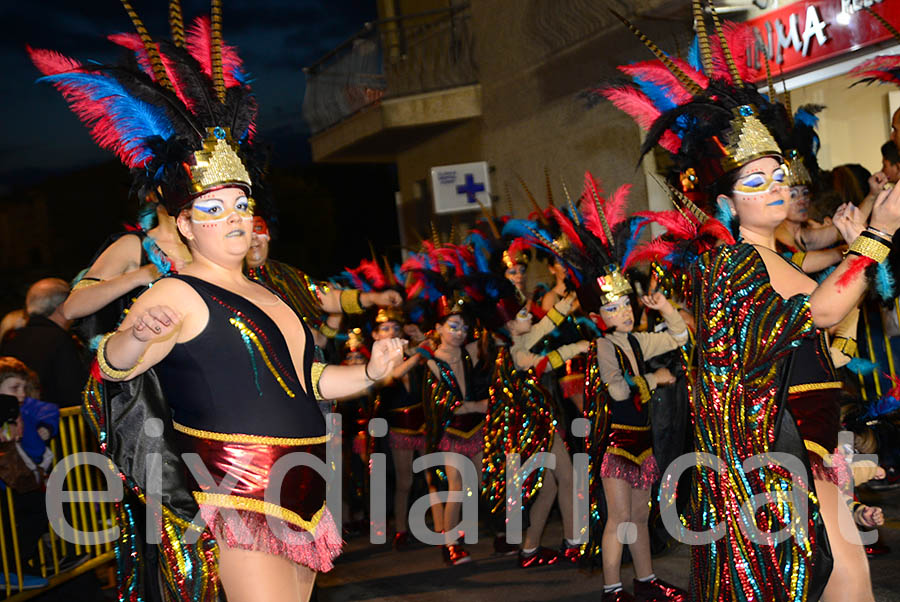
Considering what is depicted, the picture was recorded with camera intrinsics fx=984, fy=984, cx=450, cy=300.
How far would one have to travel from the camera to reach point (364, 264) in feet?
31.7

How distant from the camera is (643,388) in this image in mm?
5715

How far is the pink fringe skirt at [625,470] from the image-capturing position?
221 inches

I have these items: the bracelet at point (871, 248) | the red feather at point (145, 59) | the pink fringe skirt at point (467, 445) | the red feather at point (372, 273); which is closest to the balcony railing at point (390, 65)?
the red feather at point (372, 273)

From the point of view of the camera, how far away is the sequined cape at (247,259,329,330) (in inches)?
181

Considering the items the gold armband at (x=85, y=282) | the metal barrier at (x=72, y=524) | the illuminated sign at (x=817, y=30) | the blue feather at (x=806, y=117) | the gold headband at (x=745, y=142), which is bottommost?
the metal barrier at (x=72, y=524)

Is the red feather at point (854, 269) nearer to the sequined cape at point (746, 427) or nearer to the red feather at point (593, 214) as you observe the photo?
the sequined cape at point (746, 427)

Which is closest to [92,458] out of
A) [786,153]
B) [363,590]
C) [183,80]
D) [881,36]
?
[363,590]

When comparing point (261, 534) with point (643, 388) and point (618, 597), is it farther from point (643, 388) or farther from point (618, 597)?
point (643, 388)

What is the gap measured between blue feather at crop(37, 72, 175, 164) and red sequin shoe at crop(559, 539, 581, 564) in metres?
4.37

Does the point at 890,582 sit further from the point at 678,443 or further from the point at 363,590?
the point at 363,590

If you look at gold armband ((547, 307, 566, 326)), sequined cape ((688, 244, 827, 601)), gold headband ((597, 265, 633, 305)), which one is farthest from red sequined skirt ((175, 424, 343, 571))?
gold armband ((547, 307, 566, 326))

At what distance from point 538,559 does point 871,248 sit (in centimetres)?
409

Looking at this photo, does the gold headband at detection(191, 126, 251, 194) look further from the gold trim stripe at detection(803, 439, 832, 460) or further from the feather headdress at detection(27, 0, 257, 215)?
the gold trim stripe at detection(803, 439, 832, 460)

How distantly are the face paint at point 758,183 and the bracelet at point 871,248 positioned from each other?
0.47 metres
